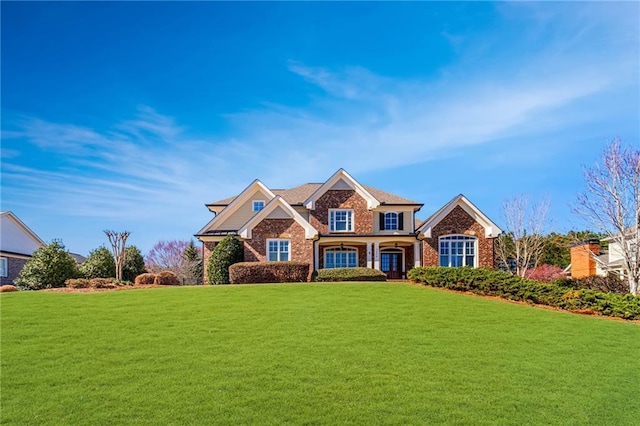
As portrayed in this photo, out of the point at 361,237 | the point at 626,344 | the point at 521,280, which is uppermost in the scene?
the point at 361,237

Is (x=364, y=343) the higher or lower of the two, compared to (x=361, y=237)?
lower

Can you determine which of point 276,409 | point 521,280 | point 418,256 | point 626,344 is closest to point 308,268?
point 418,256

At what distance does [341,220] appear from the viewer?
3294cm

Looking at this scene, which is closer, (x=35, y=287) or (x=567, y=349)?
(x=567, y=349)

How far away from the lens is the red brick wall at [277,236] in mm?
29484

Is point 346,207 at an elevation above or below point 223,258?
above

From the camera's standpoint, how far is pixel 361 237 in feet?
104

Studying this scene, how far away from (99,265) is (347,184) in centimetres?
1593

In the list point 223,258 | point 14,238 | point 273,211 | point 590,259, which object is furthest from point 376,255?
point 14,238

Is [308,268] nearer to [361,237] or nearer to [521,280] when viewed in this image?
[361,237]

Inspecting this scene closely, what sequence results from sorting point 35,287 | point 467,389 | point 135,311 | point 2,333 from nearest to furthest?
1. point 467,389
2. point 2,333
3. point 135,311
4. point 35,287

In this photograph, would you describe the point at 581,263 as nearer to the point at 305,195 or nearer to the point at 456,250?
the point at 456,250

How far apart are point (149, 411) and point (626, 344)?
13546 mm

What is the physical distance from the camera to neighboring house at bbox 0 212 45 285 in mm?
34859
